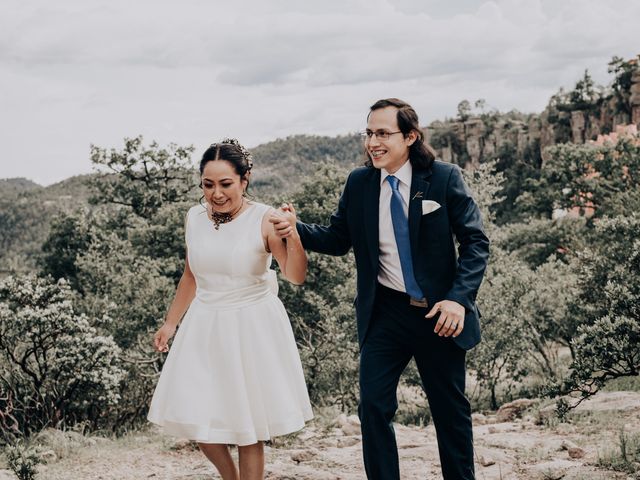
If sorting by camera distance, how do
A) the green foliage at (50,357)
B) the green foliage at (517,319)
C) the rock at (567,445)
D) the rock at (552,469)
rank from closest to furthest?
the rock at (552,469) → the rock at (567,445) → the green foliage at (50,357) → the green foliage at (517,319)

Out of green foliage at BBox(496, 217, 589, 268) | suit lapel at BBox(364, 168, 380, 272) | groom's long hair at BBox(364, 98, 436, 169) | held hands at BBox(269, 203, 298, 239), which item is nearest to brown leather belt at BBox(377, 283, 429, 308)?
suit lapel at BBox(364, 168, 380, 272)

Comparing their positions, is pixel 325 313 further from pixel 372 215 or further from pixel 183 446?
pixel 372 215

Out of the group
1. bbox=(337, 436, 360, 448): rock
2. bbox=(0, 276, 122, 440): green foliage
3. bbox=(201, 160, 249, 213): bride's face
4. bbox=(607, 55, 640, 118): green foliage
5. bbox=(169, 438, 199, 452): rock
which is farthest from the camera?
bbox=(607, 55, 640, 118): green foliage

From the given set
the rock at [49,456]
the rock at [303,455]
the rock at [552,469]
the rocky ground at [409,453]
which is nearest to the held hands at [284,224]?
the rocky ground at [409,453]

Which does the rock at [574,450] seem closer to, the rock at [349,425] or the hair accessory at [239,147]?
the rock at [349,425]

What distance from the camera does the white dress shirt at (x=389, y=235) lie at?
144 inches

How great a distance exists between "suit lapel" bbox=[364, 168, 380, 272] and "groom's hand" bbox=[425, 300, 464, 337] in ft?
1.29

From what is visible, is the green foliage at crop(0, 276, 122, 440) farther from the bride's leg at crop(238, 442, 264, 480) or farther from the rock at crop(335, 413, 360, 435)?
the bride's leg at crop(238, 442, 264, 480)

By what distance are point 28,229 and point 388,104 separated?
6332 cm

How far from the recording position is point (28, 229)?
62.0 metres

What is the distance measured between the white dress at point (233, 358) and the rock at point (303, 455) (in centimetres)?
201

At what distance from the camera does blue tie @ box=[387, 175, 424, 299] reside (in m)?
3.58

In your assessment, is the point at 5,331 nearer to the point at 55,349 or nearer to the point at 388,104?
the point at 55,349

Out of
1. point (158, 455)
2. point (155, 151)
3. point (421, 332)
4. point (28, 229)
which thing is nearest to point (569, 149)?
point (155, 151)
